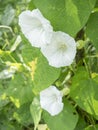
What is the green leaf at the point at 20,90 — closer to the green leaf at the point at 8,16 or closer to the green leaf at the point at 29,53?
the green leaf at the point at 29,53

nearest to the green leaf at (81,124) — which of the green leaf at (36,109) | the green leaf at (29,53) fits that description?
the green leaf at (36,109)

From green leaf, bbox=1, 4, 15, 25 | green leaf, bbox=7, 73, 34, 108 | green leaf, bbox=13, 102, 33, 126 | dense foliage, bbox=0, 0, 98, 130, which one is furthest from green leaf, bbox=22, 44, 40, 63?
green leaf, bbox=1, 4, 15, 25

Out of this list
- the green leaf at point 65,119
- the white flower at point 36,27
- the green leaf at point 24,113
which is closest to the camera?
the white flower at point 36,27

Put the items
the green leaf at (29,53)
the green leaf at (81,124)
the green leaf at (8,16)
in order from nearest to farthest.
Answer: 1. the green leaf at (29,53)
2. the green leaf at (81,124)
3. the green leaf at (8,16)

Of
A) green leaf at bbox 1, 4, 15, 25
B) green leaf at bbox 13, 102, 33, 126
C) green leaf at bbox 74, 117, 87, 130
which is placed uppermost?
green leaf at bbox 1, 4, 15, 25

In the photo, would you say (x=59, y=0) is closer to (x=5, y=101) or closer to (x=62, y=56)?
(x=62, y=56)

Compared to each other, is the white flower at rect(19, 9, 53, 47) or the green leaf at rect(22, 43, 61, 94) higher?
the white flower at rect(19, 9, 53, 47)

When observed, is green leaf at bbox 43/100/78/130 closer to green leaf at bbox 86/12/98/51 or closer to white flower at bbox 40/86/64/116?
white flower at bbox 40/86/64/116
